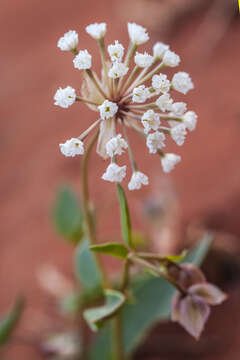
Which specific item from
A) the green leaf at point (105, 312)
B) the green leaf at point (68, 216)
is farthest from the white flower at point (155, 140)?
the green leaf at point (68, 216)

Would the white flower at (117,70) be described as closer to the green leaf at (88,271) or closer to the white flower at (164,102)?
the white flower at (164,102)

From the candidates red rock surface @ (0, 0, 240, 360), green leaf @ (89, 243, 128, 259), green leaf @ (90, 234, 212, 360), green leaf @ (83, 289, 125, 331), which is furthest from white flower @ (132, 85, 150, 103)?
red rock surface @ (0, 0, 240, 360)

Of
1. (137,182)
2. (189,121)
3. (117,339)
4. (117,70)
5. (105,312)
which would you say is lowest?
(117,339)

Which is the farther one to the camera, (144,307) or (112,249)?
(144,307)

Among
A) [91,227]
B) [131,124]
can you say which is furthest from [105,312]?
[131,124]

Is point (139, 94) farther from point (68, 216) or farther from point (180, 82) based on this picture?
point (68, 216)

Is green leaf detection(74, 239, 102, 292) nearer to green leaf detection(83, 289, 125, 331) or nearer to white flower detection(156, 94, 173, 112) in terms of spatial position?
green leaf detection(83, 289, 125, 331)
